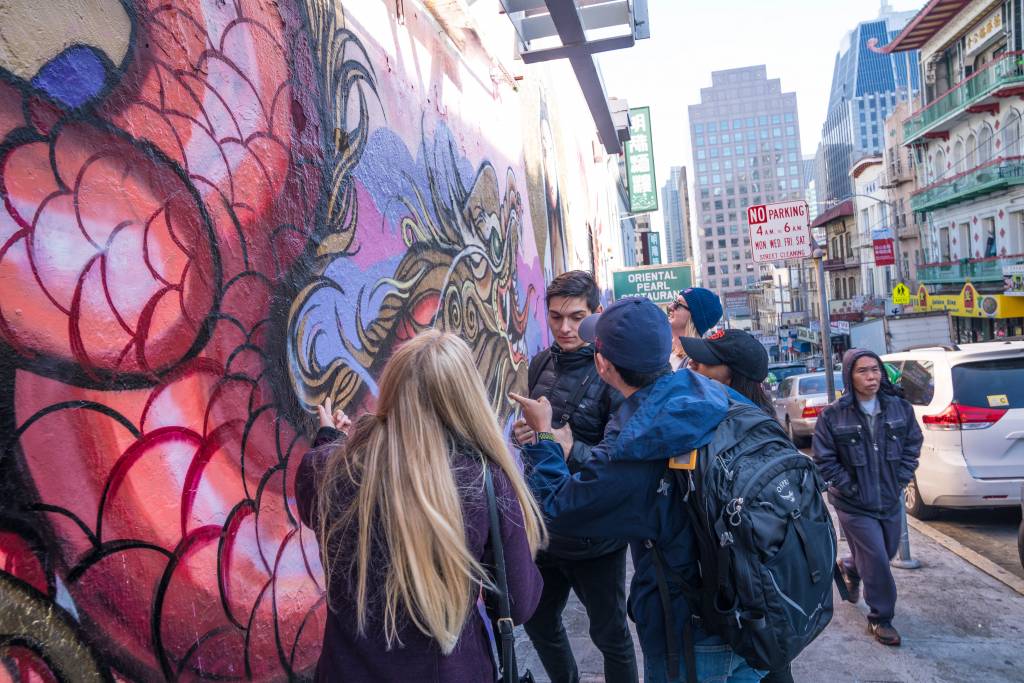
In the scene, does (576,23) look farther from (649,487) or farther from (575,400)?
(649,487)

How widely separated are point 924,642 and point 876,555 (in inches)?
24.5

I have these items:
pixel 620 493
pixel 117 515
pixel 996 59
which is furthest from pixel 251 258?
pixel 996 59

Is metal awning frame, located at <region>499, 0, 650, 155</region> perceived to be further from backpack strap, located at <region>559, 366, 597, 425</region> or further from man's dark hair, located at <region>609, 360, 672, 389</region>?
man's dark hair, located at <region>609, 360, 672, 389</region>

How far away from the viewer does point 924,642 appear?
174 inches

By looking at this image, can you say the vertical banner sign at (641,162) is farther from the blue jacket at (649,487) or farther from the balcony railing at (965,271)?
the blue jacket at (649,487)

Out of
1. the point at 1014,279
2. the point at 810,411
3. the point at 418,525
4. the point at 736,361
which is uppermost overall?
the point at 736,361

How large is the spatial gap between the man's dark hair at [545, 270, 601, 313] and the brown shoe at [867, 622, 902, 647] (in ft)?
8.49

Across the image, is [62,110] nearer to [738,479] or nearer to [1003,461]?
[738,479]

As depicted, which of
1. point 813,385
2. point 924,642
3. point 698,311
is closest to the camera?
point 698,311

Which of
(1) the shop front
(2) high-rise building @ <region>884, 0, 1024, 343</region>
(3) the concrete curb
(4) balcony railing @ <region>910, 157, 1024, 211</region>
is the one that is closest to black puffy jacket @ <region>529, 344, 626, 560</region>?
(3) the concrete curb

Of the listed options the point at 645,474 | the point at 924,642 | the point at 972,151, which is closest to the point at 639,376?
the point at 645,474

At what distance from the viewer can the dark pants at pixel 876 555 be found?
4.38 meters

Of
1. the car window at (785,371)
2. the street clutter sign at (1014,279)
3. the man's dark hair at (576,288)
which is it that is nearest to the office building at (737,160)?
the street clutter sign at (1014,279)

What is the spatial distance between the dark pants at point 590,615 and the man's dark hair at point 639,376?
0.99m
